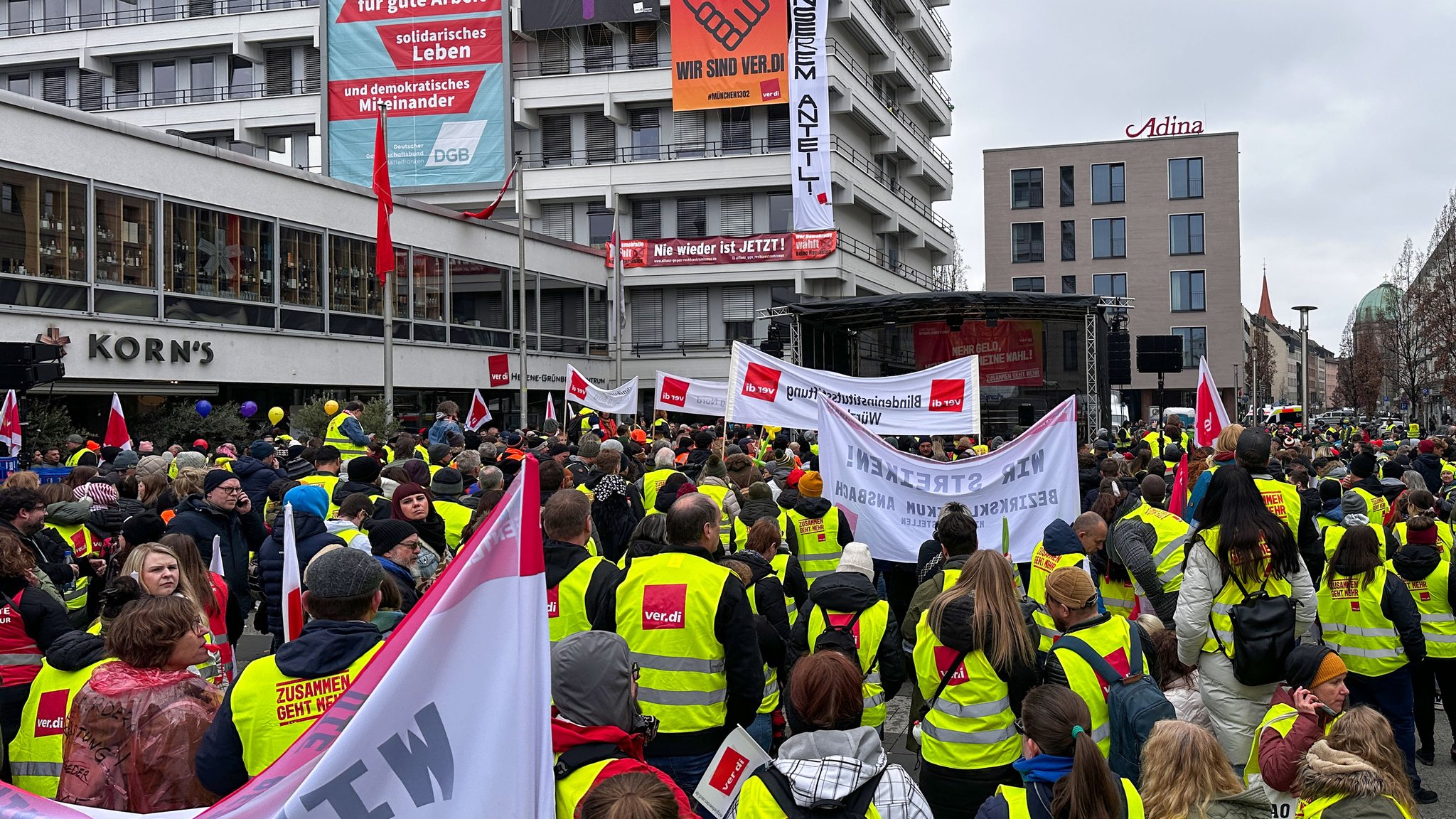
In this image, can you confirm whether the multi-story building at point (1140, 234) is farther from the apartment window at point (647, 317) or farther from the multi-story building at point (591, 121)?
the apartment window at point (647, 317)

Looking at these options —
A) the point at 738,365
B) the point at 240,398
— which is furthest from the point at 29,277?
the point at 738,365

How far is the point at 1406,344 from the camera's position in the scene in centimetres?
4738

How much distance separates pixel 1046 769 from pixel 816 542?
183 inches

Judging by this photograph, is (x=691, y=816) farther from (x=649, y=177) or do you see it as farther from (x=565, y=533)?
(x=649, y=177)

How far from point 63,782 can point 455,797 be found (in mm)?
1836

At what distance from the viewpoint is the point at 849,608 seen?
5.41 meters

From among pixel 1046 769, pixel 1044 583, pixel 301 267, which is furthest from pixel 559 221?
pixel 1046 769

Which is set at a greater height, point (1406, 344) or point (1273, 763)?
point (1406, 344)

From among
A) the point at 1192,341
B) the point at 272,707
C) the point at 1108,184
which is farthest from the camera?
the point at 1108,184

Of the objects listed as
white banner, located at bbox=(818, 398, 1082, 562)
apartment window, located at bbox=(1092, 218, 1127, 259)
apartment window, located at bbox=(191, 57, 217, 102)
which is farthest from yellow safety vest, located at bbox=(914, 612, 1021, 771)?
apartment window, located at bbox=(1092, 218, 1127, 259)

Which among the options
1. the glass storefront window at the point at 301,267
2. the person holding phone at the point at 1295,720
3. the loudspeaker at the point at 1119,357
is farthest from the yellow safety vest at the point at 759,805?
the glass storefront window at the point at 301,267

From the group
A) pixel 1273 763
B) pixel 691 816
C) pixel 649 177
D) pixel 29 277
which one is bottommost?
pixel 1273 763

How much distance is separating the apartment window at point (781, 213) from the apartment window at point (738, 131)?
218 centimetres

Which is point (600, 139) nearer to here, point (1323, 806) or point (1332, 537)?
point (1332, 537)
